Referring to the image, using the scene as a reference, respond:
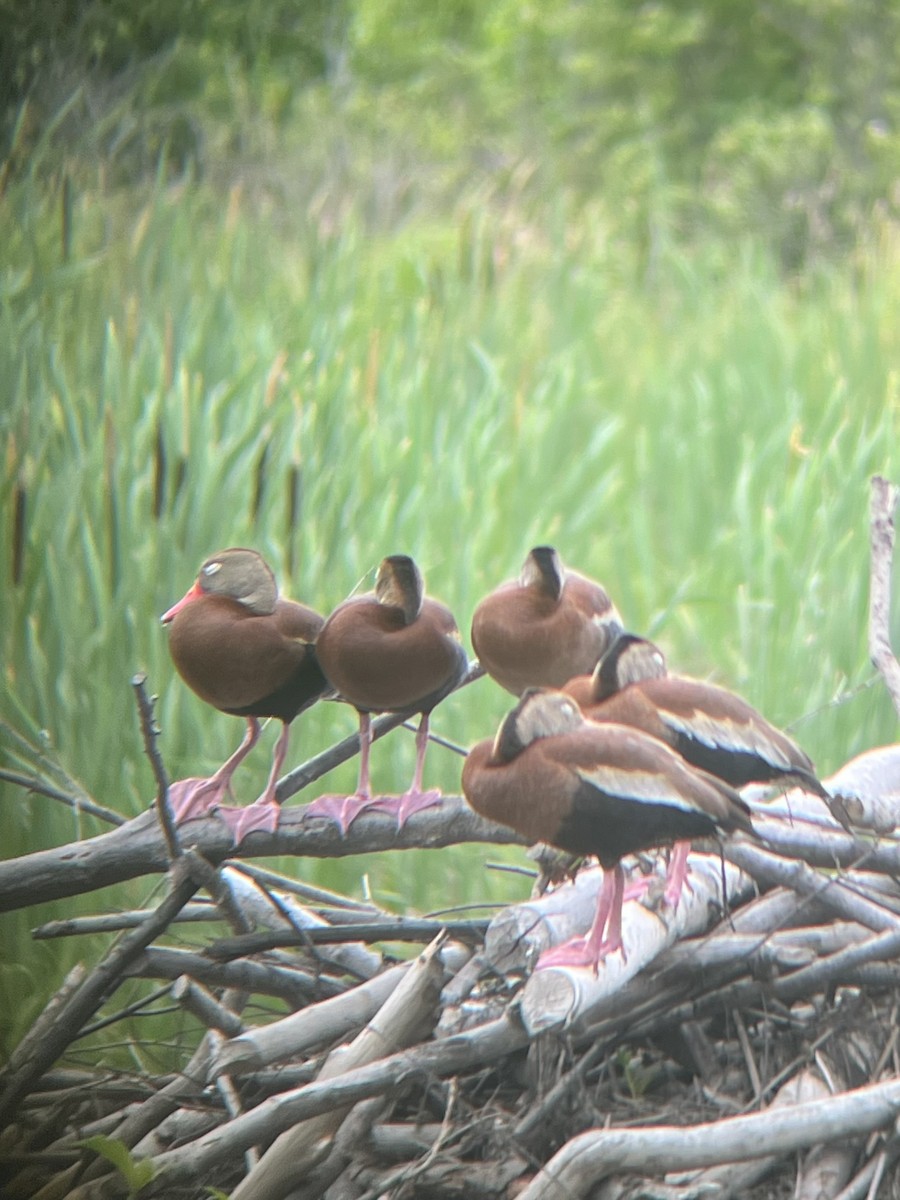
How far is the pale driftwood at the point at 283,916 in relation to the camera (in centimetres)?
107

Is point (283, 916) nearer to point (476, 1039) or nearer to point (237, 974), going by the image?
point (237, 974)

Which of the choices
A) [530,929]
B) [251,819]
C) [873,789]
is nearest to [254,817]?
[251,819]

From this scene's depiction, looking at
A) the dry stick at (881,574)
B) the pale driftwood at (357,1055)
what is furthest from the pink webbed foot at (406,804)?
the dry stick at (881,574)

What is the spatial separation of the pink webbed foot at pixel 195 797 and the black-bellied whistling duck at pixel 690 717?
281 millimetres

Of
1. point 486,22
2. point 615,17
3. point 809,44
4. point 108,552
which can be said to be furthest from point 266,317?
point 809,44

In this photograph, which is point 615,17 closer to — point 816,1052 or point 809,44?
→ point 809,44

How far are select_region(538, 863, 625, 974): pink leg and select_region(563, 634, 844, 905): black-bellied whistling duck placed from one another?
0.32 ft

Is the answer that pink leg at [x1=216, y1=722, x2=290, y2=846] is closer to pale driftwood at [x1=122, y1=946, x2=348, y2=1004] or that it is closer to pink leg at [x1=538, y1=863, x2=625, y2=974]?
pale driftwood at [x1=122, y1=946, x2=348, y2=1004]

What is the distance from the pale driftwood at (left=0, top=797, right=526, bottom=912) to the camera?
0.94 meters

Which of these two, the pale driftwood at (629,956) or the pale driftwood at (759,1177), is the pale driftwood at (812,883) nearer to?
the pale driftwood at (629,956)

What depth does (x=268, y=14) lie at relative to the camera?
1627 millimetres

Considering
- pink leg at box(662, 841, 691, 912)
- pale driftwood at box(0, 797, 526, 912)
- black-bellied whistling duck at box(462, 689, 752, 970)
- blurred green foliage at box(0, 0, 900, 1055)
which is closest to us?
black-bellied whistling duck at box(462, 689, 752, 970)

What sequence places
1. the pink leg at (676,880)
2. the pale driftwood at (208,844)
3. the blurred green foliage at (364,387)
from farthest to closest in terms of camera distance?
the blurred green foliage at (364,387), the pink leg at (676,880), the pale driftwood at (208,844)

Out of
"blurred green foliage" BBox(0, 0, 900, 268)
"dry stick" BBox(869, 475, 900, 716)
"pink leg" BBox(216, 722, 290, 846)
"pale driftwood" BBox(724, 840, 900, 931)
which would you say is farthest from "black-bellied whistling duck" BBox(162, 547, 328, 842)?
"blurred green foliage" BBox(0, 0, 900, 268)
